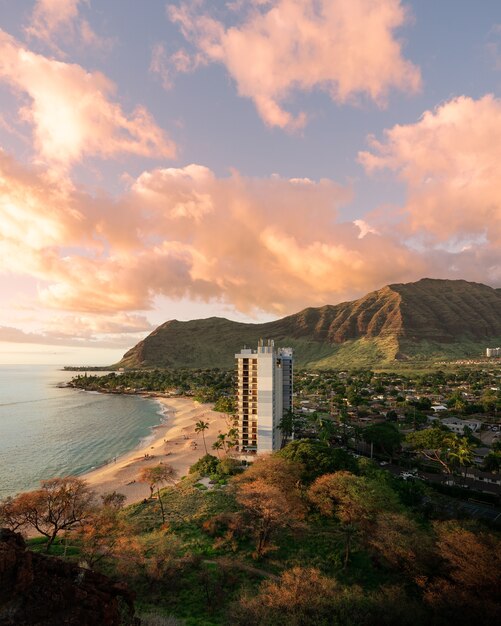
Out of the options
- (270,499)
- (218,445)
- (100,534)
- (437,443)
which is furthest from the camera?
(218,445)

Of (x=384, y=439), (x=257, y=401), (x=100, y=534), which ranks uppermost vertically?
(x=257, y=401)

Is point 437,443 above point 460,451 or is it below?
below

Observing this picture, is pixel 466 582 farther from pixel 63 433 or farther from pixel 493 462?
pixel 63 433

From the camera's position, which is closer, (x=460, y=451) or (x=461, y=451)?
(x=461, y=451)

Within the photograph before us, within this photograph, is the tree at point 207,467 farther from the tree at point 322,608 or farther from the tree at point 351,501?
the tree at point 322,608

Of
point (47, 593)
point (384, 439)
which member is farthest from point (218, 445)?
point (47, 593)

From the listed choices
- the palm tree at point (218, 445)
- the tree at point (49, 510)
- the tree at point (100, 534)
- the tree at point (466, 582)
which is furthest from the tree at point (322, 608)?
the palm tree at point (218, 445)

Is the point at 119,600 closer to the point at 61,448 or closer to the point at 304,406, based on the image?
the point at 61,448
